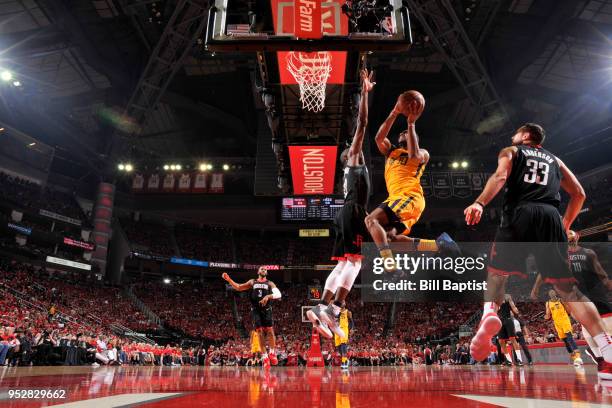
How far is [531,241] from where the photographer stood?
3215 millimetres

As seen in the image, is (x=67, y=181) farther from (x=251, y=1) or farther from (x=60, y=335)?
(x=251, y=1)

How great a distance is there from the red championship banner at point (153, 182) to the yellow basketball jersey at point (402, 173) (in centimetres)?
2857

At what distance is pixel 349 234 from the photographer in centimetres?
454

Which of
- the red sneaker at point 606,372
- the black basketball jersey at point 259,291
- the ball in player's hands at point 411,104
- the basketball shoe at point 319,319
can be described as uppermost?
the ball in player's hands at point 411,104

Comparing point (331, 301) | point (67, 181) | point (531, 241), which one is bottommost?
point (331, 301)

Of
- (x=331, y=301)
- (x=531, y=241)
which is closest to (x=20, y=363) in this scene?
(x=331, y=301)

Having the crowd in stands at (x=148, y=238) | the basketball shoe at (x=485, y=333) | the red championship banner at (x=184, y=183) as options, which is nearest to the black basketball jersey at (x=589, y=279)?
the basketball shoe at (x=485, y=333)

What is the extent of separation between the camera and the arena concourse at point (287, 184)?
4555mm

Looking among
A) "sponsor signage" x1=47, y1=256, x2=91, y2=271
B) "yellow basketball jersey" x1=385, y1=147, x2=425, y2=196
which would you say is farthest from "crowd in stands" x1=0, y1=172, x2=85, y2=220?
"yellow basketball jersey" x1=385, y1=147, x2=425, y2=196

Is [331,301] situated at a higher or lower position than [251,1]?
lower

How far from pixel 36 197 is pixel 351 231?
2743cm

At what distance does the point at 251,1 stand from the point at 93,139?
25430 mm

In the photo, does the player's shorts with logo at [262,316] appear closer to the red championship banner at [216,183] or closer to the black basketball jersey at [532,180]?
the black basketball jersey at [532,180]

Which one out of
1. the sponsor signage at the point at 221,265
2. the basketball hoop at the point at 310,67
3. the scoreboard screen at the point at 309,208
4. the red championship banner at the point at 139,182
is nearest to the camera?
the basketball hoop at the point at 310,67
